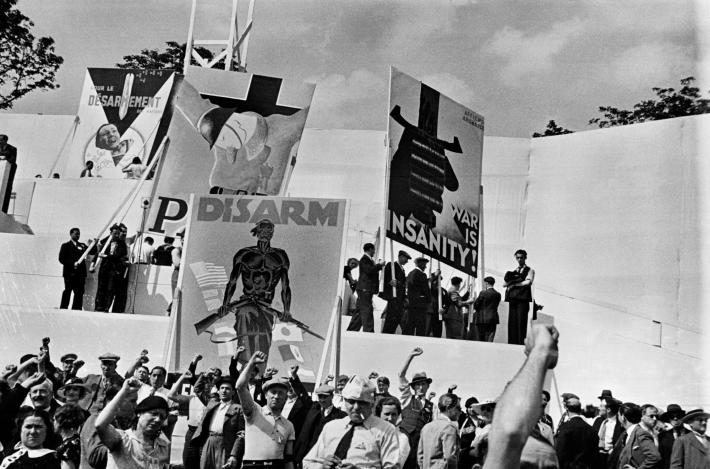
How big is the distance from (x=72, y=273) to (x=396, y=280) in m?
5.06

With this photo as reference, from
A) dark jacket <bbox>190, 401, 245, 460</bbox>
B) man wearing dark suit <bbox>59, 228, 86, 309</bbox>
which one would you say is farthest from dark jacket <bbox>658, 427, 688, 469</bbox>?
man wearing dark suit <bbox>59, 228, 86, 309</bbox>

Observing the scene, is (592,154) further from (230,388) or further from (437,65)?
(230,388)

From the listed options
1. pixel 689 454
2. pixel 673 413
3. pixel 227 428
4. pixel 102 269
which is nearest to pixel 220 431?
pixel 227 428

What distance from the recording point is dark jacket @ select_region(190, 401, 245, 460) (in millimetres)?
7848

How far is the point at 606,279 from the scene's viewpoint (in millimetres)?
19297

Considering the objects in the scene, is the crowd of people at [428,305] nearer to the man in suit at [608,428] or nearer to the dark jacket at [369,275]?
the dark jacket at [369,275]

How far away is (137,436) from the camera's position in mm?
5891

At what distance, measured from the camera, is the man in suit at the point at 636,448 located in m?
8.41

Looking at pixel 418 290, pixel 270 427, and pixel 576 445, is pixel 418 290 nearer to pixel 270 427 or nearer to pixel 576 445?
pixel 576 445

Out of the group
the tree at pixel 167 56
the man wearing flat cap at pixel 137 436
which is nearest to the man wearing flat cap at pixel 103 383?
the man wearing flat cap at pixel 137 436

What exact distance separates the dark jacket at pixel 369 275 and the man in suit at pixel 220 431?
5574 millimetres

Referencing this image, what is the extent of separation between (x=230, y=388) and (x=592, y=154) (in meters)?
14.3

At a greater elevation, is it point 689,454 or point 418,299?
point 418,299

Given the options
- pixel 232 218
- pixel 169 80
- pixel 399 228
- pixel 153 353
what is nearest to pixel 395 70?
pixel 399 228
